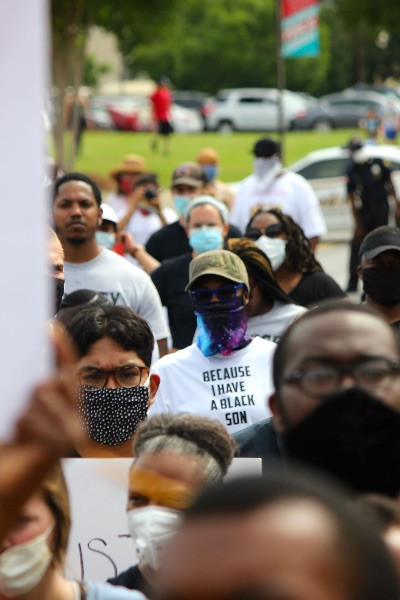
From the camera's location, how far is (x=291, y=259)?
7.90 m

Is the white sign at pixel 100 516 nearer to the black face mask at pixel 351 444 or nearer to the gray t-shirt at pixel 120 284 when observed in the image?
the black face mask at pixel 351 444

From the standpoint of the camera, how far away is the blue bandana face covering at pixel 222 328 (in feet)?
18.7

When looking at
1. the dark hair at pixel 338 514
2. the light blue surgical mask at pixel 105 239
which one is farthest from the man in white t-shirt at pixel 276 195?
the dark hair at pixel 338 514

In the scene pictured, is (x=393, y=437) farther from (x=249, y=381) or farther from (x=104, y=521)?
(x=249, y=381)

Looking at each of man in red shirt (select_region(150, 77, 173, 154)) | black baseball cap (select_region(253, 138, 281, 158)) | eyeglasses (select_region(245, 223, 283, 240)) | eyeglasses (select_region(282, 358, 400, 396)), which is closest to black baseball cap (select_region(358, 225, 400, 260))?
eyeglasses (select_region(245, 223, 283, 240))

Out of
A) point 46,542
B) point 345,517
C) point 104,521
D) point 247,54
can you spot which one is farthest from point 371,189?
point 247,54

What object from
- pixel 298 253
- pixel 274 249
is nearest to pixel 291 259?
pixel 298 253

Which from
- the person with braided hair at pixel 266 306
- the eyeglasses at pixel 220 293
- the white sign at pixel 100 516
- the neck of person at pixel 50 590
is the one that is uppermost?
the eyeglasses at pixel 220 293

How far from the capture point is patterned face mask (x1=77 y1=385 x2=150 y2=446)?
4.99 m

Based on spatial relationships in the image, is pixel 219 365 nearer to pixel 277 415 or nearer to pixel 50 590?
pixel 277 415

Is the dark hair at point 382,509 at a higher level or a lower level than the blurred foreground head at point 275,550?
lower

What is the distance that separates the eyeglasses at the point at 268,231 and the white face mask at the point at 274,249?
0.18 feet

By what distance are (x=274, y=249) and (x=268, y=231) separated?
25cm

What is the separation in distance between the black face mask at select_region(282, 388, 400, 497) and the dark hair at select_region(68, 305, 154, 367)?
7.98 feet
